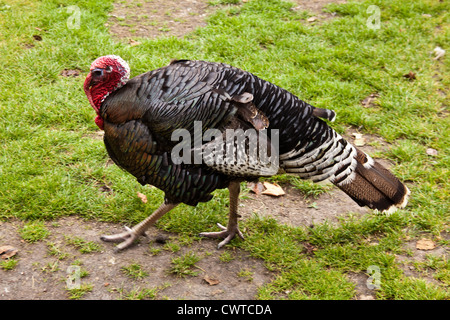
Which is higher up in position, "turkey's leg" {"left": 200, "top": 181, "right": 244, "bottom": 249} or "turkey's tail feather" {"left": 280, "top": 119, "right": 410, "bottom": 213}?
"turkey's tail feather" {"left": 280, "top": 119, "right": 410, "bottom": 213}

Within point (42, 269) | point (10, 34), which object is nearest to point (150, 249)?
point (42, 269)

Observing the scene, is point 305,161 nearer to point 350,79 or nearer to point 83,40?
point 350,79

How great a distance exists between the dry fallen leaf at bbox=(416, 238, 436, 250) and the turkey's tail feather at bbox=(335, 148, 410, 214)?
453 mm

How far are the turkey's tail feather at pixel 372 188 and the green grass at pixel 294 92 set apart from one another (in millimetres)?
421

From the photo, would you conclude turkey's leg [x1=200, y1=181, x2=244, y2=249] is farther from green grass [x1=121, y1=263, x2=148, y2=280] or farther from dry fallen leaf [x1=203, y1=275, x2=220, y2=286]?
green grass [x1=121, y1=263, x2=148, y2=280]

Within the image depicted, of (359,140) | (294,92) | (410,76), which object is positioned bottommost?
(359,140)

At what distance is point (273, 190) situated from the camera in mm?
4668

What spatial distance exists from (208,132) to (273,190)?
1.44 meters

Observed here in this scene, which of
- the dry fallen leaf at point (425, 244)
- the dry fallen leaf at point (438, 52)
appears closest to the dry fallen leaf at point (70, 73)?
the dry fallen leaf at point (425, 244)

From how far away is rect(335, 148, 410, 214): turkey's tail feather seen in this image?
12.5ft

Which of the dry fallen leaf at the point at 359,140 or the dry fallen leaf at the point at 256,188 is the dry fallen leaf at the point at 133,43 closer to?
the dry fallen leaf at the point at 256,188

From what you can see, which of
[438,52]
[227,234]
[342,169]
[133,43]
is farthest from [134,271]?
[438,52]

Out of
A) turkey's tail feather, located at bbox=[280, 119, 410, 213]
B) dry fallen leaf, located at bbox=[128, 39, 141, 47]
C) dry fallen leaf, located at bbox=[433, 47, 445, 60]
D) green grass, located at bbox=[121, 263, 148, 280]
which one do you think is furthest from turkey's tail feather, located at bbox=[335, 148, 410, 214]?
dry fallen leaf, located at bbox=[128, 39, 141, 47]

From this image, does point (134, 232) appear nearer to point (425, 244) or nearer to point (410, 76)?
point (425, 244)
